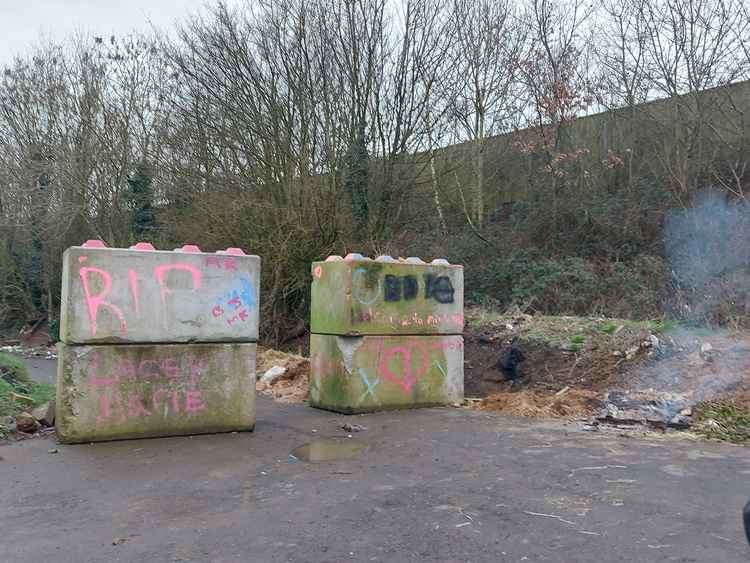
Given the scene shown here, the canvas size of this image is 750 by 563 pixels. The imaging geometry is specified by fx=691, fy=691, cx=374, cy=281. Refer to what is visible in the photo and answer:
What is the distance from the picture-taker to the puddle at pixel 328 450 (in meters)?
5.71

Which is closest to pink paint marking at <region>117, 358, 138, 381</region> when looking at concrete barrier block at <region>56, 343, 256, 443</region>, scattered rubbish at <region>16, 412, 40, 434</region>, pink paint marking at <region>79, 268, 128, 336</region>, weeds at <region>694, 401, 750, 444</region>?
concrete barrier block at <region>56, 343, 256, 443</region>

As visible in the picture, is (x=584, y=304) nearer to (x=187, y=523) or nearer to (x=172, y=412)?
(x=172, y=412)

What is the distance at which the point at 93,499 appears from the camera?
4.48m

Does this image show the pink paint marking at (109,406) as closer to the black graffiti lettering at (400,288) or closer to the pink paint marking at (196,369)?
the pink paint marking at (196,369)

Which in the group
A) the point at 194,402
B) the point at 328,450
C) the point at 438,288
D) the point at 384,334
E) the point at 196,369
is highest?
the point at 438,288

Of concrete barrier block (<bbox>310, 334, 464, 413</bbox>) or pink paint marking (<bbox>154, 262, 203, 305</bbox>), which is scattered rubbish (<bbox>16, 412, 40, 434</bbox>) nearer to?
pink paint marking (<bbox>154, 262, 203, 305</bbox>)

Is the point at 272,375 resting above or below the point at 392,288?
below

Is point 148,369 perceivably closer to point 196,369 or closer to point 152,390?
point 152,390

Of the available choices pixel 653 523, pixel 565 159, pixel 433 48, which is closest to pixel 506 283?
pixel 565 159

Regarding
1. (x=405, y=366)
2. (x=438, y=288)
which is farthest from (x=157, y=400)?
(x=438, y=288)

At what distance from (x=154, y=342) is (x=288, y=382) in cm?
442

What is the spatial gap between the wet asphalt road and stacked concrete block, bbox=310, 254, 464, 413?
1.46 metres

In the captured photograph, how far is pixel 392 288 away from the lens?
8.16 m

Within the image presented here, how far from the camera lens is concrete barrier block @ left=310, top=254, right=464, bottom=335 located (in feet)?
25.9
